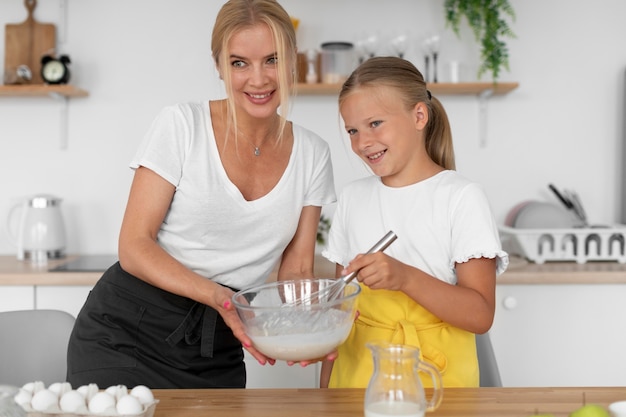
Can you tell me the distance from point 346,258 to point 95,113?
167 cm

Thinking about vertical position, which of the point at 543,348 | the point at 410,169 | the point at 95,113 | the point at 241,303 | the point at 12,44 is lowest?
the point at 543,348

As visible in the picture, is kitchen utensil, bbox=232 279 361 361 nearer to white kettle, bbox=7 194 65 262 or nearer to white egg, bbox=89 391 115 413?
white egg, bbox=89 391 115 413

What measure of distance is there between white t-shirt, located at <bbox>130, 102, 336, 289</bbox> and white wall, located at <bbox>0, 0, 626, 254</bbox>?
4.27ft

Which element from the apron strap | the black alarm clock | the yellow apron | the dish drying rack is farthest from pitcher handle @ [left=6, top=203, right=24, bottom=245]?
the dish drying rack

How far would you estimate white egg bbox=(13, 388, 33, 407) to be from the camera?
93 cm

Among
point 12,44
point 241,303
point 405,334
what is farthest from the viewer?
point 12,44

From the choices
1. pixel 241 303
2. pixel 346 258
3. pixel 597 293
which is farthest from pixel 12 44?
pixel 597 293

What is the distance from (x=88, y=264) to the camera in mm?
2547

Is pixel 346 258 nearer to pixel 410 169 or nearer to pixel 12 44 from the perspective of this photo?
pixel 410 169

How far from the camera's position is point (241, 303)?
3.60ft

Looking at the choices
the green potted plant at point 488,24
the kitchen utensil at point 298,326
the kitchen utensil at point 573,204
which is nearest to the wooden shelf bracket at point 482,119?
the green potted plant at point 488,24

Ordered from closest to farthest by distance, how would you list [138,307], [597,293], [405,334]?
[405,334], [138,307], [597,293]

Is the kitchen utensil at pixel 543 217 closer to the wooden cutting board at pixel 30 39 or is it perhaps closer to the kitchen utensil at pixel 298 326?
the kitchen utensil at pixel 298 326

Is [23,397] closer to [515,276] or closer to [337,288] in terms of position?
[337,288]
